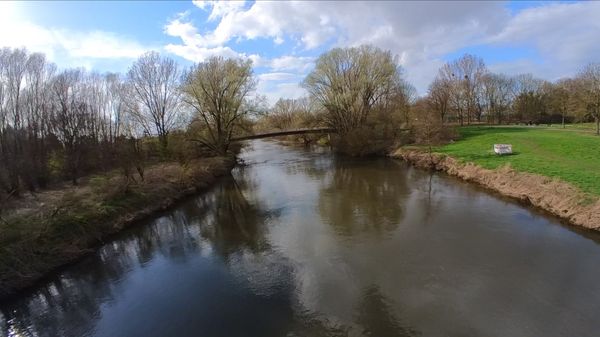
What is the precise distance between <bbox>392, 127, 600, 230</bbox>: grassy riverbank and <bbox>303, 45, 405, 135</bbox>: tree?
1240cm

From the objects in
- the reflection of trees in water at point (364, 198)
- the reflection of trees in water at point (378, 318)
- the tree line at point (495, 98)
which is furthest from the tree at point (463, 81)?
the reflection of trees in water at point (378, 318)

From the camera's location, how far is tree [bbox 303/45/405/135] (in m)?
45.3

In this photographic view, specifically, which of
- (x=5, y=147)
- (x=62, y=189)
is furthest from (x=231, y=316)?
(x=5, y=147)

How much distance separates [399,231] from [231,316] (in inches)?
354

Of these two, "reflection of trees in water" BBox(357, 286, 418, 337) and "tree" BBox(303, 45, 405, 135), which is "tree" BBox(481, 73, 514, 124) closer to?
"tree" BBox(303, 45, 405, 135)

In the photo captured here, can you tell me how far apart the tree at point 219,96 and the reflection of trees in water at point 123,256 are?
55.7 feet

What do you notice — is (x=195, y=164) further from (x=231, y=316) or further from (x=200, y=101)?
(x=231, y=316)

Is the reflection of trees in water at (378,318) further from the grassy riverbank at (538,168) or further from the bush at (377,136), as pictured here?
the bush at (377,136)

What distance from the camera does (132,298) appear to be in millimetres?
11672

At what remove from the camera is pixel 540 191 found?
18.8m

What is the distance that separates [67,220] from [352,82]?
37.2 meters

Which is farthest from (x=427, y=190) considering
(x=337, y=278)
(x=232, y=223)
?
(x=337, y=278)

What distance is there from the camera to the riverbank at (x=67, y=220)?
43.2 ft

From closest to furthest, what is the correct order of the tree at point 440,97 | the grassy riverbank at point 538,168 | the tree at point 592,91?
the grassy riverbank at point 538,168
the tree at point 592,91
the tree at point 440,97
